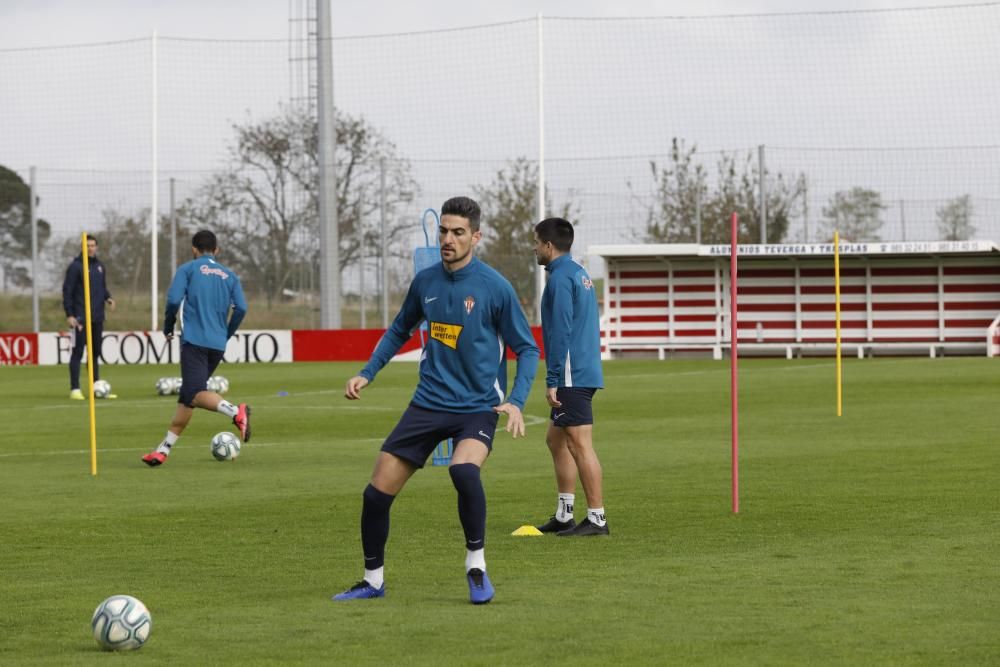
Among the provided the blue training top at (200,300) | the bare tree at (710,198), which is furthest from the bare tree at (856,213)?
the blue training top at (200,300)

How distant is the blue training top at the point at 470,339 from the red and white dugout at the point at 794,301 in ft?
99.1

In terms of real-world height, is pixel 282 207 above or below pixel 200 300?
above

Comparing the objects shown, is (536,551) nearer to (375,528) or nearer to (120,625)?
(375,528)

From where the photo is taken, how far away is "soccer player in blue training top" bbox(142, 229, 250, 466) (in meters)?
15.0

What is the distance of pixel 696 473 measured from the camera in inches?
537

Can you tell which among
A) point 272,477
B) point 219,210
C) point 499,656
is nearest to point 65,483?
point 272,477

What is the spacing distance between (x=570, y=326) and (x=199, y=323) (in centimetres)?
588

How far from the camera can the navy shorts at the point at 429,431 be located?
8070 millimetres

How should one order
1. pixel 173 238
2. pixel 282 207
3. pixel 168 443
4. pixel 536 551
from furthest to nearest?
1. pixel 282 207
2. pixel 173 238
3. pixel 168 443
4. pixel 536 551

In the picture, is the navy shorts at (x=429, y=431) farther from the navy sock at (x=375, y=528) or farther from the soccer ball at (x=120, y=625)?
the soccer ball at (x=120, y=625)

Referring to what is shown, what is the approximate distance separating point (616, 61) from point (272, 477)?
29.4 m

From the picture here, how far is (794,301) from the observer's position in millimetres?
39938

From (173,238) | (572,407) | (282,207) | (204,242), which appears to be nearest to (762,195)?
(282,207)

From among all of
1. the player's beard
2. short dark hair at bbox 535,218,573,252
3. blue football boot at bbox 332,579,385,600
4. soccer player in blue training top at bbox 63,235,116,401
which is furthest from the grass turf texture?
soccer player in blue training top at bbox 63,235,116,401
